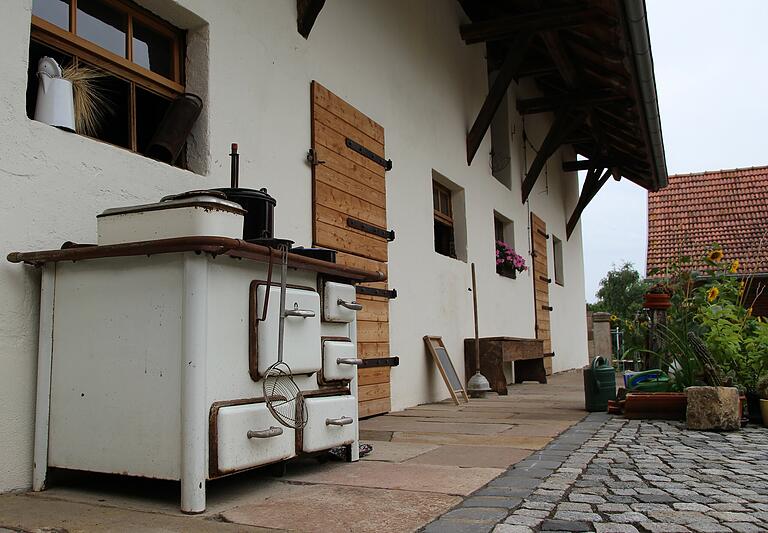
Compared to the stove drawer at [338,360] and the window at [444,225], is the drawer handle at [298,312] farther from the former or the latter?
the window at [444,225]

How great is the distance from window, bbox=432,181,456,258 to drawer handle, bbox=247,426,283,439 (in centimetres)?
451

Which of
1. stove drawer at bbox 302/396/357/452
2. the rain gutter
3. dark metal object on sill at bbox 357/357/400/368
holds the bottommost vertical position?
Result: stove drawer at bbox 302/396/357/452

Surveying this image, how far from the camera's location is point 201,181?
124 inches

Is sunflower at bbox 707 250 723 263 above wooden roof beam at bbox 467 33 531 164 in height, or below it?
below

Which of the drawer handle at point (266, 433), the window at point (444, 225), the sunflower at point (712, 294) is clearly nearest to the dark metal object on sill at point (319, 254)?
the drawer handle at point (266, 433)

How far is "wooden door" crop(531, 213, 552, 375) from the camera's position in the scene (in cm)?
959

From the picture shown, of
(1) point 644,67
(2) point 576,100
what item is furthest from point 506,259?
→ (1) point 644,67

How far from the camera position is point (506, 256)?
812 cm

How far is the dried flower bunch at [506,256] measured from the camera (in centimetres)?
808

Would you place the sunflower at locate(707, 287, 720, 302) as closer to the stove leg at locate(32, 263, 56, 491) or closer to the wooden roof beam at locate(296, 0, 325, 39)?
the wooden roof beam at locate(296, 0, 325, 39)

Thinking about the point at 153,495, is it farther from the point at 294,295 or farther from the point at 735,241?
the point at 735,241

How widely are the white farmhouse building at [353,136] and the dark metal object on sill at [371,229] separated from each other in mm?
24

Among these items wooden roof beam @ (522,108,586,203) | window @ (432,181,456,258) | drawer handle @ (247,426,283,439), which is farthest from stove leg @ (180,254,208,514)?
wooden roof beam @ (522,108,586,203)

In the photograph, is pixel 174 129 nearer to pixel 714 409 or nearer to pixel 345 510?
pixel 345 510
